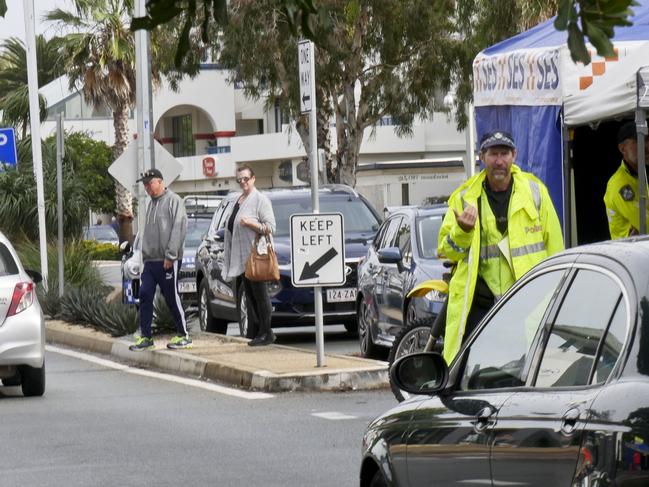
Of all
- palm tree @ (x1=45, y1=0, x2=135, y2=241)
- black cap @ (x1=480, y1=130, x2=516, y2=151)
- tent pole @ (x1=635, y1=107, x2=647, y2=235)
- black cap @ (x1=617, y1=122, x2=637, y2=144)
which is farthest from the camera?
palm tree @ (x1=45, y1=0, x2=135, y2=241)

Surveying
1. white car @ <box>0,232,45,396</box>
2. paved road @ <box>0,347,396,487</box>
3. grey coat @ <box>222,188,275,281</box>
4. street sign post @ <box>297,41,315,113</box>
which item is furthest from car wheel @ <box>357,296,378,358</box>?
white car @ <box>0,232,45,396</box>

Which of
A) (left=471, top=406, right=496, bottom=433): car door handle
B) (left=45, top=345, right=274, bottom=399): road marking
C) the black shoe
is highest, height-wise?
(left=471, top=406, right=496, bottom=433): car door handle

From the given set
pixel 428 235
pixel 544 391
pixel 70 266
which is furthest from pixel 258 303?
pixel 544 391

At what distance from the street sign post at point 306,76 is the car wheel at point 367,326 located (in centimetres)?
244

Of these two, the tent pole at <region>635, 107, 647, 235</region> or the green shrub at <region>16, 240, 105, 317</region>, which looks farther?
the green shrub at <region>16, 240, 105, 317</region>

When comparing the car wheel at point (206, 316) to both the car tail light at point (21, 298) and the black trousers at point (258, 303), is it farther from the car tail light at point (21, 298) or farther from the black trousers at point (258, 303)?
the car tail light at point (21, 298)

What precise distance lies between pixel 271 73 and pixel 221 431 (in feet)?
102

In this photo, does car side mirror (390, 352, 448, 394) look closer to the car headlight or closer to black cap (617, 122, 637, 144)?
black cap (617, 122, 637, 144)

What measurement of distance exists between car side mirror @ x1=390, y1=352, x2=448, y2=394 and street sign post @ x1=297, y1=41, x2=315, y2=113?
904 centimetres

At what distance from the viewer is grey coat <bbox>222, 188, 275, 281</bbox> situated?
17.3 metres

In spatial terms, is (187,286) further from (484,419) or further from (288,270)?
(484,419)

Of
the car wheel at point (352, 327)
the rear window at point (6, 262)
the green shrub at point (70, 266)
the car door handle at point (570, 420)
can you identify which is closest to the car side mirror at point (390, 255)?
the rear window at point (6, 262)

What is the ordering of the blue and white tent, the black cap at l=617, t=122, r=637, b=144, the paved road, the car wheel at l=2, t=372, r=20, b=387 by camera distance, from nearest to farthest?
the paved road
the black cap at l=617, t=122, r=637, b=144
the blue and white tent
the car wheel at l=2, t=372, r=20, b=387

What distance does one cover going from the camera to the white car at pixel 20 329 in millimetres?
14180
